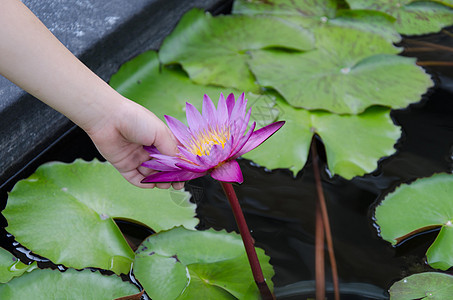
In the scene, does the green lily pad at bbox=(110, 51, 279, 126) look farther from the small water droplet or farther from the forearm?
the forearm

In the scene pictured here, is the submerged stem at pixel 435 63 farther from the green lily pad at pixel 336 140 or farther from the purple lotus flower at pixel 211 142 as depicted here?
the purple lotus flower at pixel 211 142

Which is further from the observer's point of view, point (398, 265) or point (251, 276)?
point (398, 265)

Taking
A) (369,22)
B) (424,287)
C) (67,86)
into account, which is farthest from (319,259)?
(369,22)

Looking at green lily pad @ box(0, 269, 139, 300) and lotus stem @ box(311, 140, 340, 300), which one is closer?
green lily pad @ box(0, 269, 139, 300)

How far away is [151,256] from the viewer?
981 mm

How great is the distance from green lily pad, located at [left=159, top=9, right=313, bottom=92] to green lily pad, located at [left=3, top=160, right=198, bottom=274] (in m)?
0.46

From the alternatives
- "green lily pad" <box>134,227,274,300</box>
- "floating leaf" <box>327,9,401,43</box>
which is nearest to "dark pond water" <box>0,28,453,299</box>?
"green lily pad" <box>134,227,274,300</box>

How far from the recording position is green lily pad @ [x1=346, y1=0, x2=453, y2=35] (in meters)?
1.70

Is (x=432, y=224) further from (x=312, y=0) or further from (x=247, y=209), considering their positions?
(x=312, y=0)

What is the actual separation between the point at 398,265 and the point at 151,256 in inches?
22.3

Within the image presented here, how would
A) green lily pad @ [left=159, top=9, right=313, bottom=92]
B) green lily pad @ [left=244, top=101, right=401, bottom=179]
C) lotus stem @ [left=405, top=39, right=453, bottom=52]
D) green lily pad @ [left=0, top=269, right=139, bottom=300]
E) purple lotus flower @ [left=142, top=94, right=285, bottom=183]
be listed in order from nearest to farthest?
purple lotus flower @ [left=142, top=94, right=285, bottom=183] < green lily pad @ [left=0, top=269, right=139, bottom=300] < green lily pad @ [left=244, top=101, right=401, bottom=179] < green lily pad @ [left=159, top=9, right=313, bottom=92] < lotus stem @ [left=405, top=39, right=453, bottom=52]

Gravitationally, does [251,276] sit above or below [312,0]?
below

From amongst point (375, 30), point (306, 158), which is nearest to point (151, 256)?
point (306, 158)

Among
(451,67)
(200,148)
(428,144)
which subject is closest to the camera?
(200,148)
